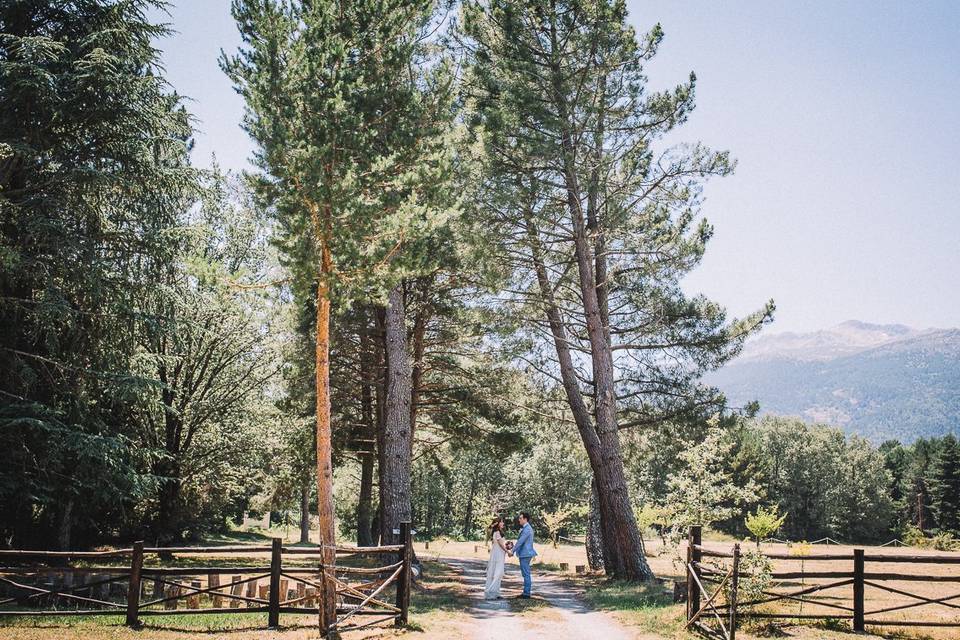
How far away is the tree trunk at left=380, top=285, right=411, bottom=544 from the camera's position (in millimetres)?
14031

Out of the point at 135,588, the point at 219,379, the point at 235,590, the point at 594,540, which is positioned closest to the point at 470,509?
the point at 594,540

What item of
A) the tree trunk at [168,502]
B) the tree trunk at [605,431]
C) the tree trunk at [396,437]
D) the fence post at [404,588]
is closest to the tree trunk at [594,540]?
the tree trunk at [605,431]

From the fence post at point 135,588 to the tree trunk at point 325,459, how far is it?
2757mm

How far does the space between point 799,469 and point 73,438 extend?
73.3 m

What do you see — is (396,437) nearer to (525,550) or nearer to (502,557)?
(502,557)

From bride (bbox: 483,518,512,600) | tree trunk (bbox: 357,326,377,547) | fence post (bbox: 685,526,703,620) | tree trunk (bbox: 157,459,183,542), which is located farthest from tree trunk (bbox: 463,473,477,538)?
fence post (bbox: 685,526,703,620)

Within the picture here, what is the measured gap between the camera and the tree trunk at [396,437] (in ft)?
A: 46.0

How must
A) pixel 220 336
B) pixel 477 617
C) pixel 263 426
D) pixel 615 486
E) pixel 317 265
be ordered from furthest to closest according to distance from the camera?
pixel 263 426, pixel 220 336, pixel 615 486, pixel 477 617, pixel 317 265

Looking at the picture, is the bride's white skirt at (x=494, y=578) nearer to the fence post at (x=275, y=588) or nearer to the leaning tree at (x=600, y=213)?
the leaning tree at (x=600, y=213)

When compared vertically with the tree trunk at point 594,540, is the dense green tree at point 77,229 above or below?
above

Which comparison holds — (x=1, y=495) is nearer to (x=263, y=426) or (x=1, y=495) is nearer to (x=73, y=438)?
(x=73, y=438)

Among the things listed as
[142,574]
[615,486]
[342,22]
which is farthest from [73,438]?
[615,486]

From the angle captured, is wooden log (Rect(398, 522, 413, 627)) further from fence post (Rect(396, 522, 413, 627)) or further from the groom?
the groom

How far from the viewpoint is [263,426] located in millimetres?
22938
